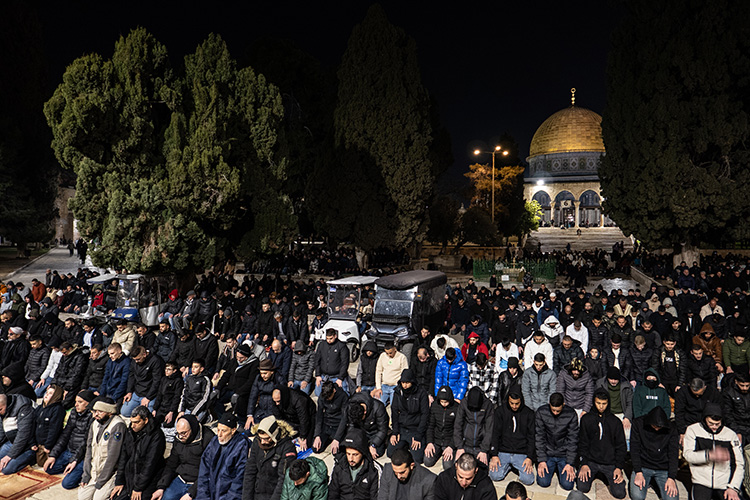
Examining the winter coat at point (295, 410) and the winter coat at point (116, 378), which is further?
the winter coat at point (116, 378)

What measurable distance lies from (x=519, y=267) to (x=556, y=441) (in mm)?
19986

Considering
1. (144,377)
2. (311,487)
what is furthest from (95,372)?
(311,487)

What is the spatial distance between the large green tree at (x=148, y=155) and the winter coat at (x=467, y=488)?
13054mm

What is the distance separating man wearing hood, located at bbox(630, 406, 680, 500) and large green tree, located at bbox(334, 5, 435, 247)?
19.6m

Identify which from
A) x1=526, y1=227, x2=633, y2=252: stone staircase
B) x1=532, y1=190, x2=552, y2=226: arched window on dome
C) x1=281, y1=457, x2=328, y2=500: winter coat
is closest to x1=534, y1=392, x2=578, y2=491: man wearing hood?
x1=281, y1=457, x2=328, y2=500: winter coat

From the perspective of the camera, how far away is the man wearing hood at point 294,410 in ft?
21.3

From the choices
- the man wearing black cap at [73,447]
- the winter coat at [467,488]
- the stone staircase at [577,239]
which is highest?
the stone staircase at [577,239]

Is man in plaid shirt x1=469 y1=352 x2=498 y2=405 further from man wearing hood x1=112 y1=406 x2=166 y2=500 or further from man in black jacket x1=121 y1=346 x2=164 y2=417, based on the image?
man in black jacket x1=121 y1=346 x2=164 y2=417

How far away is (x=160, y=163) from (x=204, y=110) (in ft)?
7.66

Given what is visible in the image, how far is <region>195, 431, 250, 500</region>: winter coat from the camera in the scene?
541 centimetres

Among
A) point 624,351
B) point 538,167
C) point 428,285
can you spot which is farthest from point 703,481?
point 538,167

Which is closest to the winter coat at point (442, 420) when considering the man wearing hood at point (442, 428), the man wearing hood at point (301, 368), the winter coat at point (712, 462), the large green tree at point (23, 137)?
the man wearing hood at point (442, 428)

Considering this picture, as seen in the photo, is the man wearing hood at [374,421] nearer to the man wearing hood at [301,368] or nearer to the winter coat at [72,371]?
the man wearing hood at [301,368]

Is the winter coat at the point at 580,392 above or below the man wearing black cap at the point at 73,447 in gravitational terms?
above
